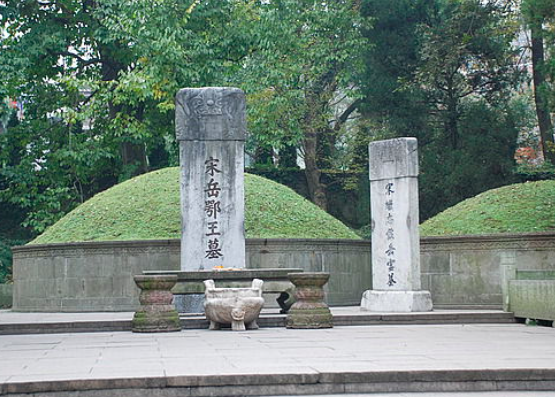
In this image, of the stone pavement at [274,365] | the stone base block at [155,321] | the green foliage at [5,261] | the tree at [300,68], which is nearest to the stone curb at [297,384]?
the stone pavement at [274,365]

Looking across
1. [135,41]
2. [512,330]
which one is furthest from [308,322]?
[135,41]

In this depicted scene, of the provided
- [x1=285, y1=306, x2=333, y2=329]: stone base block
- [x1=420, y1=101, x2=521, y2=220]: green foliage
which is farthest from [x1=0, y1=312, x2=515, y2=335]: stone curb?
[x1=420, y1=101, x2=521, y2=220]: green foliage

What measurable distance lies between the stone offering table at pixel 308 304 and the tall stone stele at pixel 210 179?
2.97 metres

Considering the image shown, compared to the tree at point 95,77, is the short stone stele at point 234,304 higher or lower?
lower

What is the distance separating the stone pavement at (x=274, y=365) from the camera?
698cm

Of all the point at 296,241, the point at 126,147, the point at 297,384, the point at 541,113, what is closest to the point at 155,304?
the point at 297,384

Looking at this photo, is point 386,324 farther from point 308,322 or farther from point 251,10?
point 251,10

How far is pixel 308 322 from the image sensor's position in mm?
12547

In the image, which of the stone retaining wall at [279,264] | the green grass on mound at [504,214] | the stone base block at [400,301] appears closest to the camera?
the stone base block at [400,301]

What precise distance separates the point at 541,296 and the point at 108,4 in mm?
14899

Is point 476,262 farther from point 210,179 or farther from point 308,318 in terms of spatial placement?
point 308,318

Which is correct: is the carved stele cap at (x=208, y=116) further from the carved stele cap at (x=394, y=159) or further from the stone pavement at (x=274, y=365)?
the stone pavement at (x=274, y=365)

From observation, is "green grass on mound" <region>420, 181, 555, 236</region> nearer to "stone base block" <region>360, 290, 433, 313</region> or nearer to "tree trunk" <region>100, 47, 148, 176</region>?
"stone base block" <region>360, 290, 433, 313</region>

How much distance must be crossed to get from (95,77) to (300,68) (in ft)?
20.6
